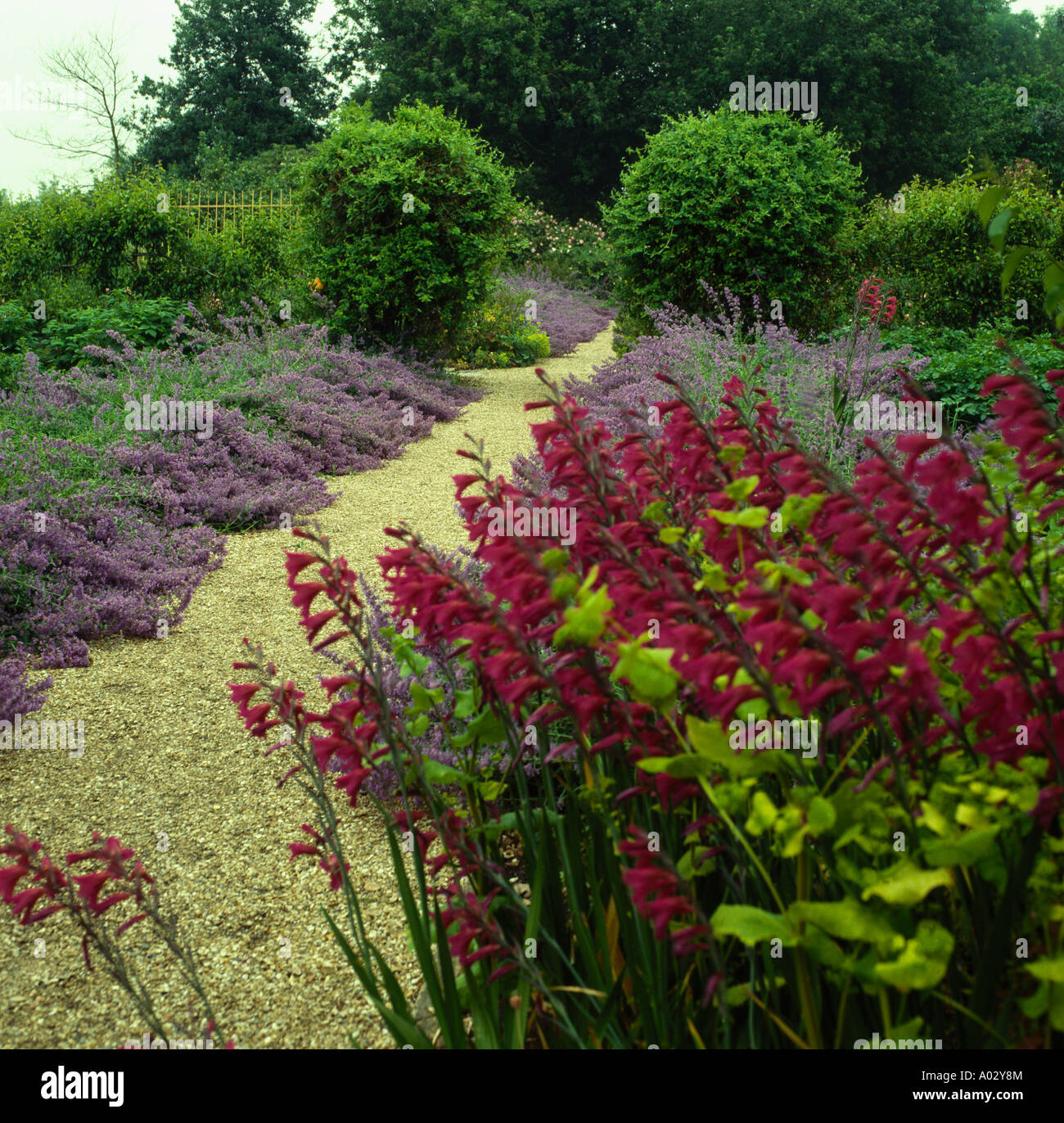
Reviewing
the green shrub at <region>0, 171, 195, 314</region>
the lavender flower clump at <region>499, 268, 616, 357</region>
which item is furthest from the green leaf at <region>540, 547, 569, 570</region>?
the lavender flower clump at <region>499, 268, 616, 357</region>

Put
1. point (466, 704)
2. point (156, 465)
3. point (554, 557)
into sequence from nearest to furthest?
point (554, 557)
point (466, 704)
point (156, 465)

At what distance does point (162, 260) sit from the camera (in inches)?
465

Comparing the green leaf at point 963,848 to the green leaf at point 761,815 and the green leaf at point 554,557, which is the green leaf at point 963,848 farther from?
the green leaf at point 554,557

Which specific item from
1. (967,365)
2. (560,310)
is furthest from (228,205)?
(967,365)

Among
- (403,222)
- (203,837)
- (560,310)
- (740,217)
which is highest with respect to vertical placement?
(560,310)

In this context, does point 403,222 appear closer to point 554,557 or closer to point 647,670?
point 554,557

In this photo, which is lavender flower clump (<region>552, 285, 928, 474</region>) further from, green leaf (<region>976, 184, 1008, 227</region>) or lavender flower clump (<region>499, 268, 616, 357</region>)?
lavender flower clump (<region>499, 268, 616, 357</region>)

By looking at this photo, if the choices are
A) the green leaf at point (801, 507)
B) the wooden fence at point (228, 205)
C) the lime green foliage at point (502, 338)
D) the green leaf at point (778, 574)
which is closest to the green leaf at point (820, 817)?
the green leaf at point (778, 574)

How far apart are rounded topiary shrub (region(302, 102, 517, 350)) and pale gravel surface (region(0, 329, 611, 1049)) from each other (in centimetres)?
620

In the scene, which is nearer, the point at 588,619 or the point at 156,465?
the point at 588,619

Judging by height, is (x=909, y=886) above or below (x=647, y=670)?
below

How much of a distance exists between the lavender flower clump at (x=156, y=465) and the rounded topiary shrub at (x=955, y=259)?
5.47 metres

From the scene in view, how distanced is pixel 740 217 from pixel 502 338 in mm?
4737

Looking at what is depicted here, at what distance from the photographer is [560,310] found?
18.9m
